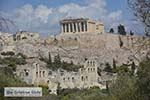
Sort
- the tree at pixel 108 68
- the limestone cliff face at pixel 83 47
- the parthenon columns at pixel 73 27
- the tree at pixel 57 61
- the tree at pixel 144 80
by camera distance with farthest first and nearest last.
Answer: the parthenon columns at pixel 73 27 < the limestone cliff face at pixel 83 47 < the tree at pixel 57 61 < the tree at pixel 108 68 < the tree at pixel 144 80

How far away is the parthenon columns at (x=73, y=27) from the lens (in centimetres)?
11069

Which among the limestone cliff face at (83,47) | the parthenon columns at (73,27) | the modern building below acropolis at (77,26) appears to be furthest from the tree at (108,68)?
the parthenon columns at (73,27)

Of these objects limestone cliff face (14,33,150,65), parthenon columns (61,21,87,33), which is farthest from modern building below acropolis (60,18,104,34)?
limestone cliff face (14,33,150,65)

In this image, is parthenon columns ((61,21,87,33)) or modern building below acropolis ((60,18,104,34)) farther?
parthenon columns ((61,21,87,33))

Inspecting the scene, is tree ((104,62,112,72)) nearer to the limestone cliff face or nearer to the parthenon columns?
the limestone cliff face

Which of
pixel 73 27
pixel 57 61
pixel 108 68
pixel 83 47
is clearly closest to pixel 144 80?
pixel 57 61

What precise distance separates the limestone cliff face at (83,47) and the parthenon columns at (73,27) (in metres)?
2.58

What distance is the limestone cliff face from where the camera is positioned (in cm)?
10175

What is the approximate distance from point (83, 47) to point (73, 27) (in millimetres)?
5663

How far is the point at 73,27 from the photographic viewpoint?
111 m

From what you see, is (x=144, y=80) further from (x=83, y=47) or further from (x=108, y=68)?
(x=83, y=47)

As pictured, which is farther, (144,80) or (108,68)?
(108,68)

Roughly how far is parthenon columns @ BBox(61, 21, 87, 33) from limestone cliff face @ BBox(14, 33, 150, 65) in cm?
258

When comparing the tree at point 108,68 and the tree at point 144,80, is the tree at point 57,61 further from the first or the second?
the tree at point 144,80
